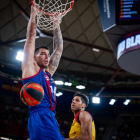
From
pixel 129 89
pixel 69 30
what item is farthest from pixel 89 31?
pixel 129 89

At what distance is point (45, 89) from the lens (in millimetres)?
2650

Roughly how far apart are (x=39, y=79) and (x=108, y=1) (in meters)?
4.91

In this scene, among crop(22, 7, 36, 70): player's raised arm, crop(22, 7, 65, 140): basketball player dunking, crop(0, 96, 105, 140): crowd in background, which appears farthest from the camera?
crop(0, 96, 105, 140): crowd in background

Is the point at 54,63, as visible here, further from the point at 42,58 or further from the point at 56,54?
the point at 42,58

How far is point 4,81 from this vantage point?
19359 millimetres

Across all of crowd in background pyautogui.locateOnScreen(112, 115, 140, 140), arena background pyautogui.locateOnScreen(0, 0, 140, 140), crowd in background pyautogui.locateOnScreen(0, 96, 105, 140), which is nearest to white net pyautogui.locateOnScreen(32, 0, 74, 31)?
arena background pyautogui.locateOnScreen(0, 0, 140, 140)

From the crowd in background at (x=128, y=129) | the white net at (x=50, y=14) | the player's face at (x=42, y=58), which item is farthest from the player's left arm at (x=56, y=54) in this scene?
the crowd in background at (x=128, y=129)

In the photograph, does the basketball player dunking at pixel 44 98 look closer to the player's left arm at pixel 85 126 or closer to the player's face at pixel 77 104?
the player's left arm at pixel 85 126

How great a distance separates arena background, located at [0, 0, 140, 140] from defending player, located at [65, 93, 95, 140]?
6843mm

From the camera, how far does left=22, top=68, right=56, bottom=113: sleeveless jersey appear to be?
2.50m

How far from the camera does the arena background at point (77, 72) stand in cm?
1252

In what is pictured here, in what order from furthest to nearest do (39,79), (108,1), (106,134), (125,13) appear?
(106,134) < (108,1) < (125,13) < (39,79)

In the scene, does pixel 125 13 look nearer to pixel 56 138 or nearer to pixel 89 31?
pixel 56 138

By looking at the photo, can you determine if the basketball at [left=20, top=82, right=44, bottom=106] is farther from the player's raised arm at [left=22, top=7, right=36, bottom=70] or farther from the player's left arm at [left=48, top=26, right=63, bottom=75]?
the player's left arm at [left=48, top=26, right=63, bottom=75]
